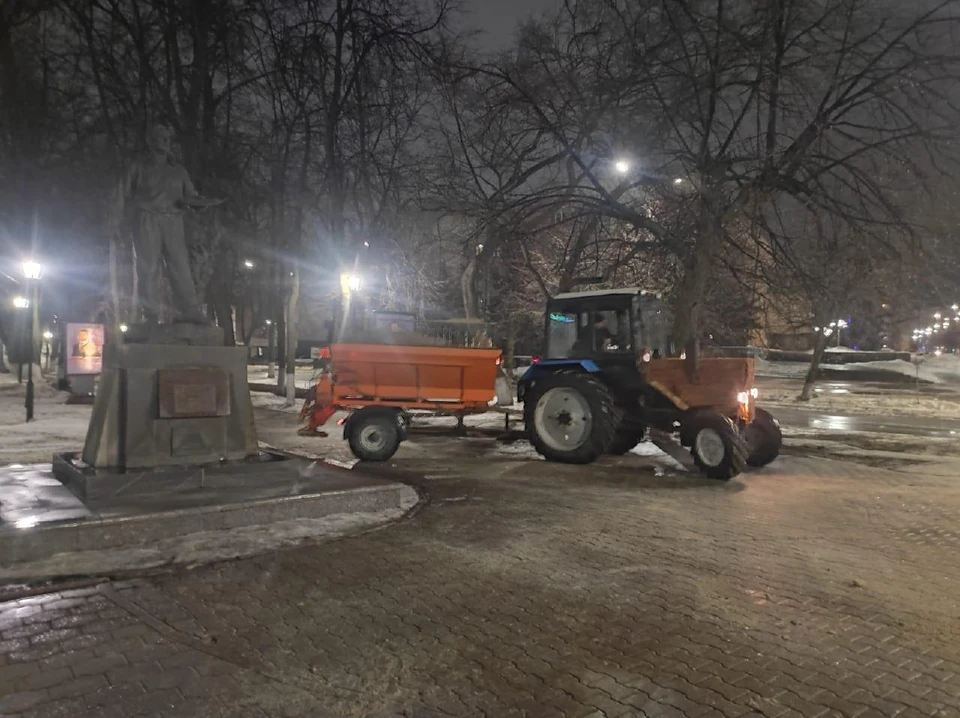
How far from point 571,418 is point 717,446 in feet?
7.54

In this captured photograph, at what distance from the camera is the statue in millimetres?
8805

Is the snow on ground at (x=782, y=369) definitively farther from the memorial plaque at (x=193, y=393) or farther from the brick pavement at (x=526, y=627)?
the memorial plaque at (x=193, y=393)

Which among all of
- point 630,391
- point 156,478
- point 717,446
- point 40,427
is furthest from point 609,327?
point 40,427

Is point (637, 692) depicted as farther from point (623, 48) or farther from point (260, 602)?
point (623, 48)

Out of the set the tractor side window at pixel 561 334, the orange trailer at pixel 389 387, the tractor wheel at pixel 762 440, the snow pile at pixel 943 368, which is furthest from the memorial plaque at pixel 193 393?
the snow pile at pixel 943 368

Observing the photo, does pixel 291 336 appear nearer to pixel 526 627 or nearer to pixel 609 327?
pixel 609 327

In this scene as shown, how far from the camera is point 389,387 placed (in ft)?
39.0

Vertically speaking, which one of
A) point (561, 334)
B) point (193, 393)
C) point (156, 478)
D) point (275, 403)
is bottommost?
point (275, 403)

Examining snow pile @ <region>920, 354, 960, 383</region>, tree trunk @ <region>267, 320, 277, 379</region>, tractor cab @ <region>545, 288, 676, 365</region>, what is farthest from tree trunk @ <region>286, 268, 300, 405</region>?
snow pile @ <region>920, 354, 960, 383</region>

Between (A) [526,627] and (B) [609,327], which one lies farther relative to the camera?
(B) [609,327]

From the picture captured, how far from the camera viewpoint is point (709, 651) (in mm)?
4531

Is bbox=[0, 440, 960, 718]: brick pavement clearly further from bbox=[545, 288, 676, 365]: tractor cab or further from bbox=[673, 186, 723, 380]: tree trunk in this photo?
bbox=[673, 186, 723, 380]: tree trunk

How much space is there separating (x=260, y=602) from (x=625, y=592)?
8.27 feet

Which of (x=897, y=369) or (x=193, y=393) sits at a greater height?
(x=897, y=369)
